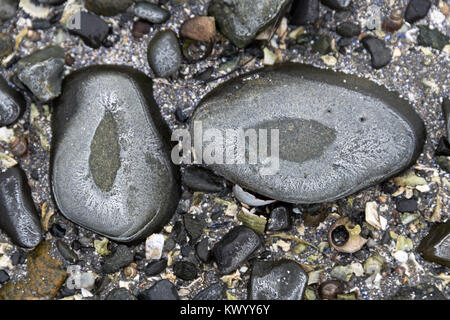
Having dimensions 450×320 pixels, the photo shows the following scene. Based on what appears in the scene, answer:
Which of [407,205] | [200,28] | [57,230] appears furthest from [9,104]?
[407,205]

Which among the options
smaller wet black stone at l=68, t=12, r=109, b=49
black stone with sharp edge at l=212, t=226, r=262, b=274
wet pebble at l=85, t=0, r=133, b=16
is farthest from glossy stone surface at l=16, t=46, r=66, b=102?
black stone with sharp edge at l=212, t=226, r=262, b=274

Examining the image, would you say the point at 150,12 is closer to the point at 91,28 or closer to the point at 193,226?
the point at 91,28

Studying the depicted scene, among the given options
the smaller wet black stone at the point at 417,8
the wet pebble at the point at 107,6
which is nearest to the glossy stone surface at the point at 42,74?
the wet pebble at the point at 107,6

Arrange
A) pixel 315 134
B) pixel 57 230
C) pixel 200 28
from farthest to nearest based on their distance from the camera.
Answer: pixel 57 230, pixel 200 28, pixel 315 134

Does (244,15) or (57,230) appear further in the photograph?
(57,230)
